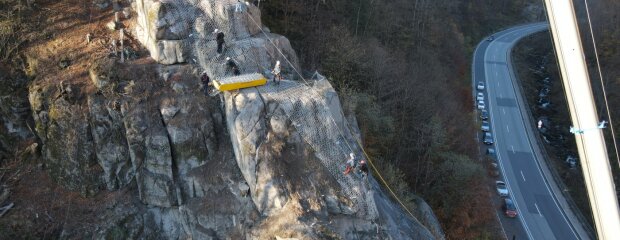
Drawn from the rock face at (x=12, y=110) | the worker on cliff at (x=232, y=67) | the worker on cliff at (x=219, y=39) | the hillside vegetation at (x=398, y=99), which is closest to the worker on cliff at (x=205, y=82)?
the worker on cliff at (x=232, y=67)

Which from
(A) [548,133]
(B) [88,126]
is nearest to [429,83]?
(A) [548,133]

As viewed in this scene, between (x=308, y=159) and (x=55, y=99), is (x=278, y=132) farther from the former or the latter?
(x=55, y=99)

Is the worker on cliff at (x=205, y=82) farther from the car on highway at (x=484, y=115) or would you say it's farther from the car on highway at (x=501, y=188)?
the car on highway at (x=484, y=115)

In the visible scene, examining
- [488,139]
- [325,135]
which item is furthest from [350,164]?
[488,139]

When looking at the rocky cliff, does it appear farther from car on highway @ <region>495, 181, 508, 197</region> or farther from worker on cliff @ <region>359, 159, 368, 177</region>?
car on highway @ <region>495, 181, 508, 197</region>

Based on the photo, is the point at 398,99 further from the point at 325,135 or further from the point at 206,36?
the point at 206,36

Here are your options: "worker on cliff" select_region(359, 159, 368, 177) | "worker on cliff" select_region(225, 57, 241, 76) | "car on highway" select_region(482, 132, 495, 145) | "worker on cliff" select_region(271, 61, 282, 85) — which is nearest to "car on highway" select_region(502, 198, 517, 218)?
"car on highway" select_region(482, 132, 495, 145)
